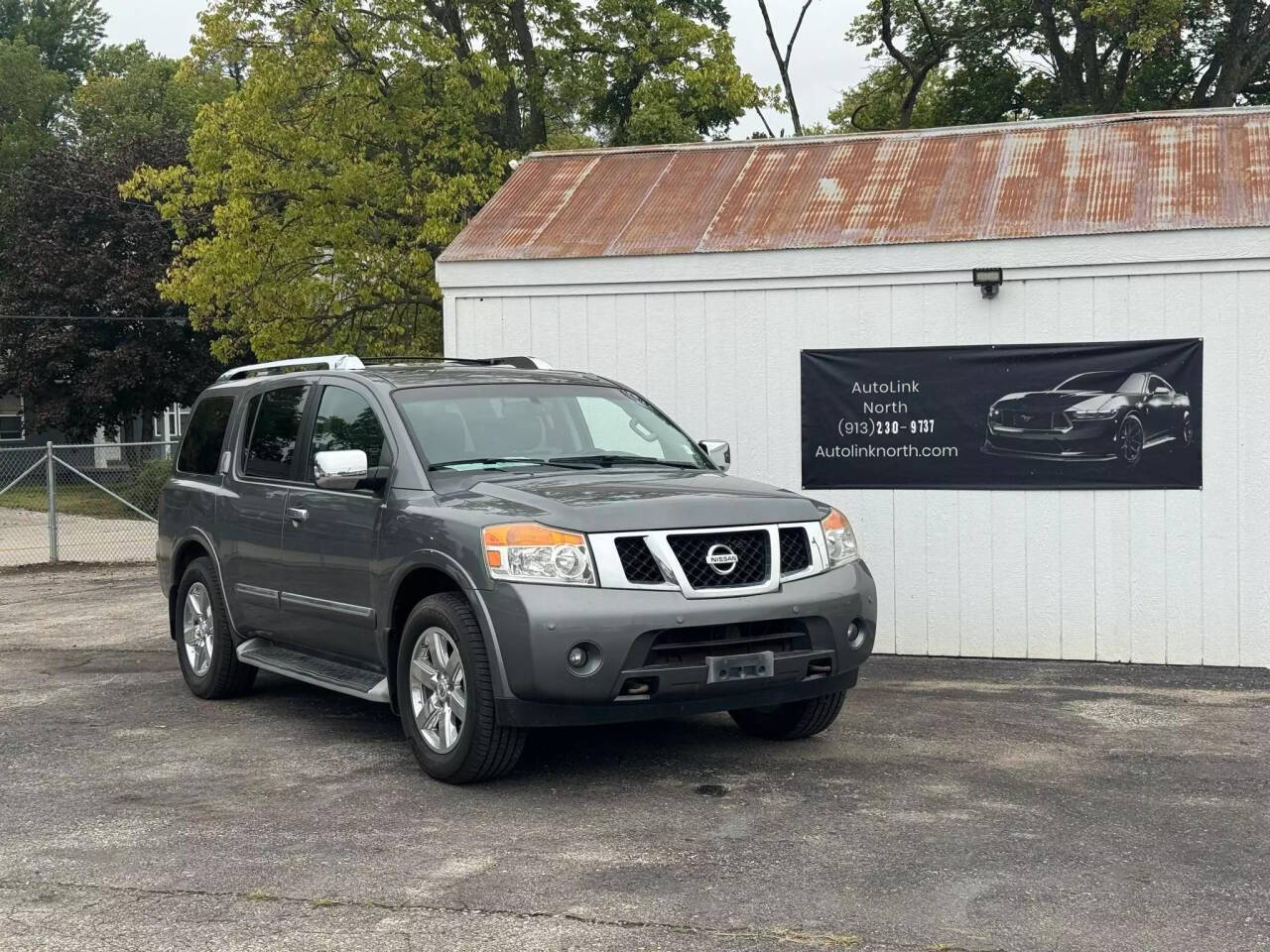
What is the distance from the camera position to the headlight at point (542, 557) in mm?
6145

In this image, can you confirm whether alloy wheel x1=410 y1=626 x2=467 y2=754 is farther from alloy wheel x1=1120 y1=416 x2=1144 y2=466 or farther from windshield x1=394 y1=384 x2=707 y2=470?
alloy wheel x1=1120 y1=416 x2=1144 y2=466

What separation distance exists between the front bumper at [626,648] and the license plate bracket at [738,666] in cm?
3

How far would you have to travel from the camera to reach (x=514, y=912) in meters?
4.73

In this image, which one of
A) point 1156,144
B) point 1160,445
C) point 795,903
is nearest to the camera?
point 795,903

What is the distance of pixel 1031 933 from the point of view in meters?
4.52

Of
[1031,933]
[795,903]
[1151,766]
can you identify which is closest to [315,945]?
[795,903]

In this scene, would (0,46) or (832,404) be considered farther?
(0,46)

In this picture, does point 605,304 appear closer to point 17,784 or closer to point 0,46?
point 17,784

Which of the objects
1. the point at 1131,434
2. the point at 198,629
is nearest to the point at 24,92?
the point at 198,629

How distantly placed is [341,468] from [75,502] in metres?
23.7

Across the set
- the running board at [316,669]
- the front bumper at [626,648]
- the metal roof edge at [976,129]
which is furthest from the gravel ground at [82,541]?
the front bumper at [626,648]

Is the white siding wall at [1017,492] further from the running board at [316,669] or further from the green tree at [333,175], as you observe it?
the green tree at [333,175]

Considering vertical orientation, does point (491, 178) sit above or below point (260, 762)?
above

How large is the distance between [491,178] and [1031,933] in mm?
20749
